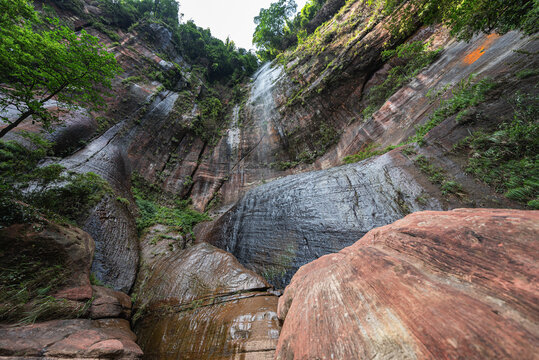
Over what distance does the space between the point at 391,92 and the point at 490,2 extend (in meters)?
4.32

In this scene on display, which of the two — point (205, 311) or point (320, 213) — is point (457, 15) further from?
point (205, 311)

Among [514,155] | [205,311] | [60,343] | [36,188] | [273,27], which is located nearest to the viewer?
[60,343]

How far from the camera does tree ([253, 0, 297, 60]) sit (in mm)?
20203

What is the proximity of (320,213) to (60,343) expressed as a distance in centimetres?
504

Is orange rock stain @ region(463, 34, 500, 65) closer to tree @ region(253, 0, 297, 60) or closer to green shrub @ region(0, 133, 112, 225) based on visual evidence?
green shrub @ region(0, 133, 112, 225)

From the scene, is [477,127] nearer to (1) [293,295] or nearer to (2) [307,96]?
(1) [293,295]

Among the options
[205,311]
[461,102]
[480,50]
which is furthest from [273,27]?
[205,311]

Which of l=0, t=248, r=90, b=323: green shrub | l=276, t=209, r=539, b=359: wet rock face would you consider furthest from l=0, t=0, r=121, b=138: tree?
l=276, t=209, r=539, b=359: wet rock face

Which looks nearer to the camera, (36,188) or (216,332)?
(216,332)

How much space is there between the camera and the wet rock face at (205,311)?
2812mm

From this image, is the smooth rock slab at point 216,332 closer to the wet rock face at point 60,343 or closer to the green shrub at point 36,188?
the wet rock face at point 60,343

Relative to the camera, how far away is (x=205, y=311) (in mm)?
3570

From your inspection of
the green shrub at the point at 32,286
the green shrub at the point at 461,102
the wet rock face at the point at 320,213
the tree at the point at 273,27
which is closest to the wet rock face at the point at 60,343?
the green shrub at the point at 32,286

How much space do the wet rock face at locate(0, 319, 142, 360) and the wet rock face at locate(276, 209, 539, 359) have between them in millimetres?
2397
